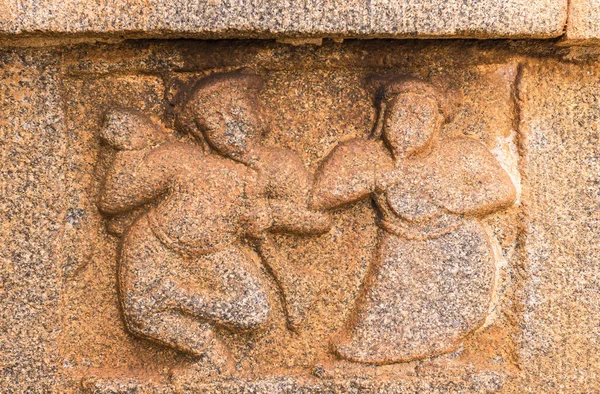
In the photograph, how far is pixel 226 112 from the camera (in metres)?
2.01

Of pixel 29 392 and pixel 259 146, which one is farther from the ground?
pixel 259 146

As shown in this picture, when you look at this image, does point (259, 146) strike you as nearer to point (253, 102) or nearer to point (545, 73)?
point (253, 102)

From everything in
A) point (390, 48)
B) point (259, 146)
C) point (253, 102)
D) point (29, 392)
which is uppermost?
point (390, 48)

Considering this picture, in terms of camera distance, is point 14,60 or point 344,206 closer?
point 14,60

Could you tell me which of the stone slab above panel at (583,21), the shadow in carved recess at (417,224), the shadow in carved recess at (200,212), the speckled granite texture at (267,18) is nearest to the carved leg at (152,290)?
the shadow in carved recess at (200,212)

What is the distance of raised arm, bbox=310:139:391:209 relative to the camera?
2.06 m

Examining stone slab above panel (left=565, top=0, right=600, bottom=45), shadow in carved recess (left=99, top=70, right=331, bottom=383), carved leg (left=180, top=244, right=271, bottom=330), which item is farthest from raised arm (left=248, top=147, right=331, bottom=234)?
stone slab above panel (left=565, top=0, right=600, bottom=45)

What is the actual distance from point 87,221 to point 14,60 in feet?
1.60

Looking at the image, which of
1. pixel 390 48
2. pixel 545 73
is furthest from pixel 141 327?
pixel 545 73

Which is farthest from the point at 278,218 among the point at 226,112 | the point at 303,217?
the point at 226,112

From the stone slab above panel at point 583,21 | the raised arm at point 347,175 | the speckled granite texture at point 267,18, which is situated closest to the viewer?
the speckled granite texture at point 267,18

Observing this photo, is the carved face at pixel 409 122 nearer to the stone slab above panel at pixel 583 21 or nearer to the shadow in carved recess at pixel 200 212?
the shadow in carved recess at pixel 200 212

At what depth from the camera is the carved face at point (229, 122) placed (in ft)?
6.57

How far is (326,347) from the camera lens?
2.14 meters
